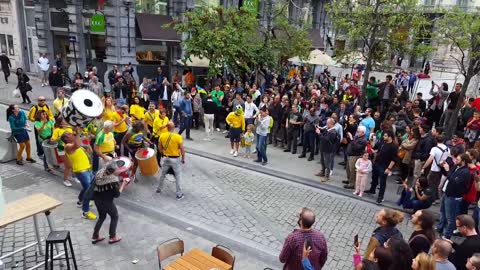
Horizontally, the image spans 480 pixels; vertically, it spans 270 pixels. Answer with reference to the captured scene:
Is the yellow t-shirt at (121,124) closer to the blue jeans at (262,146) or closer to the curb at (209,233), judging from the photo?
the curb at (209,233)

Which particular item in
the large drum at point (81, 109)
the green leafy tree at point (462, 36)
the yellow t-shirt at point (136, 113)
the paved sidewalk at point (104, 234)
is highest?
the green leafy tree at point (462, 36)

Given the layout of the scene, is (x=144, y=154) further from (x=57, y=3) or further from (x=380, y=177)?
(x=57, y=3)

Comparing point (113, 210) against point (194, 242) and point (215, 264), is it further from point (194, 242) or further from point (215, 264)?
point (215, 264)

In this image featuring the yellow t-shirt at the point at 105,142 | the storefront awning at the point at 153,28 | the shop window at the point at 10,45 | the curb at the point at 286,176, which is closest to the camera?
the yellow t-shirt at the point at 105,142

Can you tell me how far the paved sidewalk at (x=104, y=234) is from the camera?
6371mm

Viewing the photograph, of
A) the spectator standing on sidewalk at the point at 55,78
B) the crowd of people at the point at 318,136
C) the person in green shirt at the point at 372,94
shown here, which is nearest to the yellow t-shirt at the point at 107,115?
the crowd of people at the point at 318,136

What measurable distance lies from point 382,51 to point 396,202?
6989mm

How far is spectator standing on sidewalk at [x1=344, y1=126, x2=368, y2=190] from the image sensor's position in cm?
941

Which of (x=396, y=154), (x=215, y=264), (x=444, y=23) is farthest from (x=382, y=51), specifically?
(x=215, y=264)

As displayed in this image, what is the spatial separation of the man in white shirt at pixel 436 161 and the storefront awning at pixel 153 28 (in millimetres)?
15844

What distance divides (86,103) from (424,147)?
835 centimetres

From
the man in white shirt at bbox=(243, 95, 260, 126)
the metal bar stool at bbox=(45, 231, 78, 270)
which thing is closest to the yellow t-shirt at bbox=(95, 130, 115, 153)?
the metal bar stool at bbox=(45, 231, 78, 270)

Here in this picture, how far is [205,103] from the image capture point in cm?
1330

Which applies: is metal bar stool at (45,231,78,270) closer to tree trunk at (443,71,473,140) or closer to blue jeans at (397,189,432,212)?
blue jeans at (397,189,432,212)
